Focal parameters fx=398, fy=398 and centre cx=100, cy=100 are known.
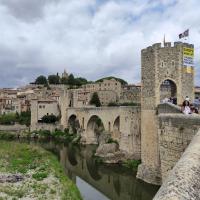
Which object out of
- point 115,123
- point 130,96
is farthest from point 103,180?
point 130,96

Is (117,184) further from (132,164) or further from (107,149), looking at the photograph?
(107,149)

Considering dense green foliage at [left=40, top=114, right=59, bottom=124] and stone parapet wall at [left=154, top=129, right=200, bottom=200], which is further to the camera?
dense green foliage at [left=40, top=114, right=59, bottom=124]

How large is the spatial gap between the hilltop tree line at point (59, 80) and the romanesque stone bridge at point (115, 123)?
4576cm

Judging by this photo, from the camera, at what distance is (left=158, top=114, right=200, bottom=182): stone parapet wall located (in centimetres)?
1316

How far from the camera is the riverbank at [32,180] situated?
60.1 ft

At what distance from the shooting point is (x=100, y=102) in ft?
219

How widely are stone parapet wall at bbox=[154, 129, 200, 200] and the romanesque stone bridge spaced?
2116 cm

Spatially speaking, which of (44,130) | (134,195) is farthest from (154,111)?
(44,130)

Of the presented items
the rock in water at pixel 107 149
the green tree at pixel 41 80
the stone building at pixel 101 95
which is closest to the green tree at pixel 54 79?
the green tree at pixel 41 80

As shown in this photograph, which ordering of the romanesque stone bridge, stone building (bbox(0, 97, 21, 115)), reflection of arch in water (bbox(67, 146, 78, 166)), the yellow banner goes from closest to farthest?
the yellow banner
the romanesque stone bridge
reflection of arch in water (bbox(67, 146, 78, 166))
stone building (bbox(0, 97, 21, 115))

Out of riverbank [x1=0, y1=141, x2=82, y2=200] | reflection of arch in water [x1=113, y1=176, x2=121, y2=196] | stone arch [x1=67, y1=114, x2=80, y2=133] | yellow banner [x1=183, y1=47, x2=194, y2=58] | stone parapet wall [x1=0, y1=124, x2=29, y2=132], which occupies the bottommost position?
reflection of arch in water [x1=113, y1=176, x2=121, y2=196]

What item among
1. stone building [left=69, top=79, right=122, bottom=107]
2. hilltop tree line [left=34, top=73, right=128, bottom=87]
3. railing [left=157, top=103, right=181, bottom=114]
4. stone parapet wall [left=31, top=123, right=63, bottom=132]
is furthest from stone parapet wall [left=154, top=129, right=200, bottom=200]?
hilltop tree line [left=34, top=73, right=128, bottom=87]

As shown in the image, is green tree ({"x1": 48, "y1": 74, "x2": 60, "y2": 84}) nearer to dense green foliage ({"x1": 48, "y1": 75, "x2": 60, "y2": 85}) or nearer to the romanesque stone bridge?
dense green foliage ({"x1": 48, "y1": 75, "x2": 60, "y2": 85})

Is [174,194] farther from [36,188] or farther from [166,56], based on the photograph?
[166,56]
